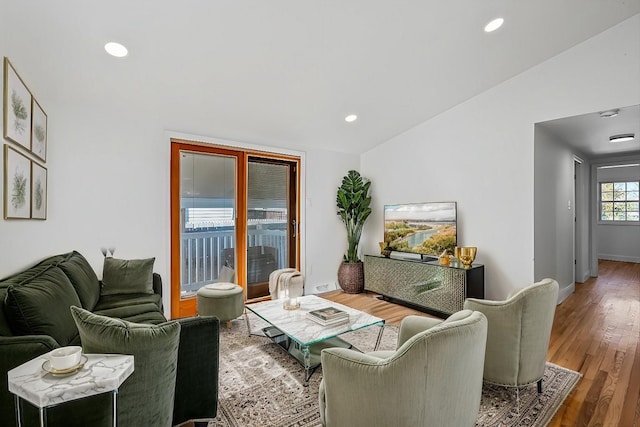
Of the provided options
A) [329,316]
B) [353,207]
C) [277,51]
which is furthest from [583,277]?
[277,51]

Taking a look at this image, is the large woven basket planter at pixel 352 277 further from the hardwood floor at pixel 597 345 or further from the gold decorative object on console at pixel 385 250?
the gold decorative object on console at pixel 385 250

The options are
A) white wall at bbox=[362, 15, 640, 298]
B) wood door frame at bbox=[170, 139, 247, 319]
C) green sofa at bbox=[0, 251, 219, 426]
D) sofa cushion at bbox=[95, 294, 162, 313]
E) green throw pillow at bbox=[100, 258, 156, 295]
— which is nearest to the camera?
green sofa at bbox=[0, 251, 219, 426]

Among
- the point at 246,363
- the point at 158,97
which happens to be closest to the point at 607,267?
the point at 246,363

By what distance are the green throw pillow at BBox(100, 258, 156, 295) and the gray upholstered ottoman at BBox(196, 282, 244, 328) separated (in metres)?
0.49

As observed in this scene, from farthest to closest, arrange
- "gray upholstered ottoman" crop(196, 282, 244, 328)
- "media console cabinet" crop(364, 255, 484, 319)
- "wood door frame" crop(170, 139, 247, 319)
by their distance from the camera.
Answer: "wood door frame" crop(170, 139, 247, 319) → "media console cabinet" crop(364, 255, 484, 319) → "gray upholstered ottoman" crop(196, 282, 244, 328)

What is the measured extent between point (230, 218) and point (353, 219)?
6.33 ft

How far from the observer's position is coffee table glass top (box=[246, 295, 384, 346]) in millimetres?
2225

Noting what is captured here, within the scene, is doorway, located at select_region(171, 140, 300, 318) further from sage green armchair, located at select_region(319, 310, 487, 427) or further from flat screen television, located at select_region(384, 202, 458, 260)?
sage green armchair, located at select_region(319, 310, 487, 427)

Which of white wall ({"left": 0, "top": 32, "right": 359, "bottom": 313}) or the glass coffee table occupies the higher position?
white wall ({"left": 0, "top": 32, "right": 359, "bottom": 313})

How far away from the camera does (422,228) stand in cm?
414

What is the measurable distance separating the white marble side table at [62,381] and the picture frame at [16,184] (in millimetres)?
1332

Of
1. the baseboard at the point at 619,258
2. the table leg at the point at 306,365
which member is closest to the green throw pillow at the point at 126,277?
the table leg at the point at 306,365

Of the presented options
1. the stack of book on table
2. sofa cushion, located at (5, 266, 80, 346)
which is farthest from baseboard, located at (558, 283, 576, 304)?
sofa cushion, located at (5, 266, 80, 346)

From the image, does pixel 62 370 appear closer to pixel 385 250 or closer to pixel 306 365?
pixel 306 365
